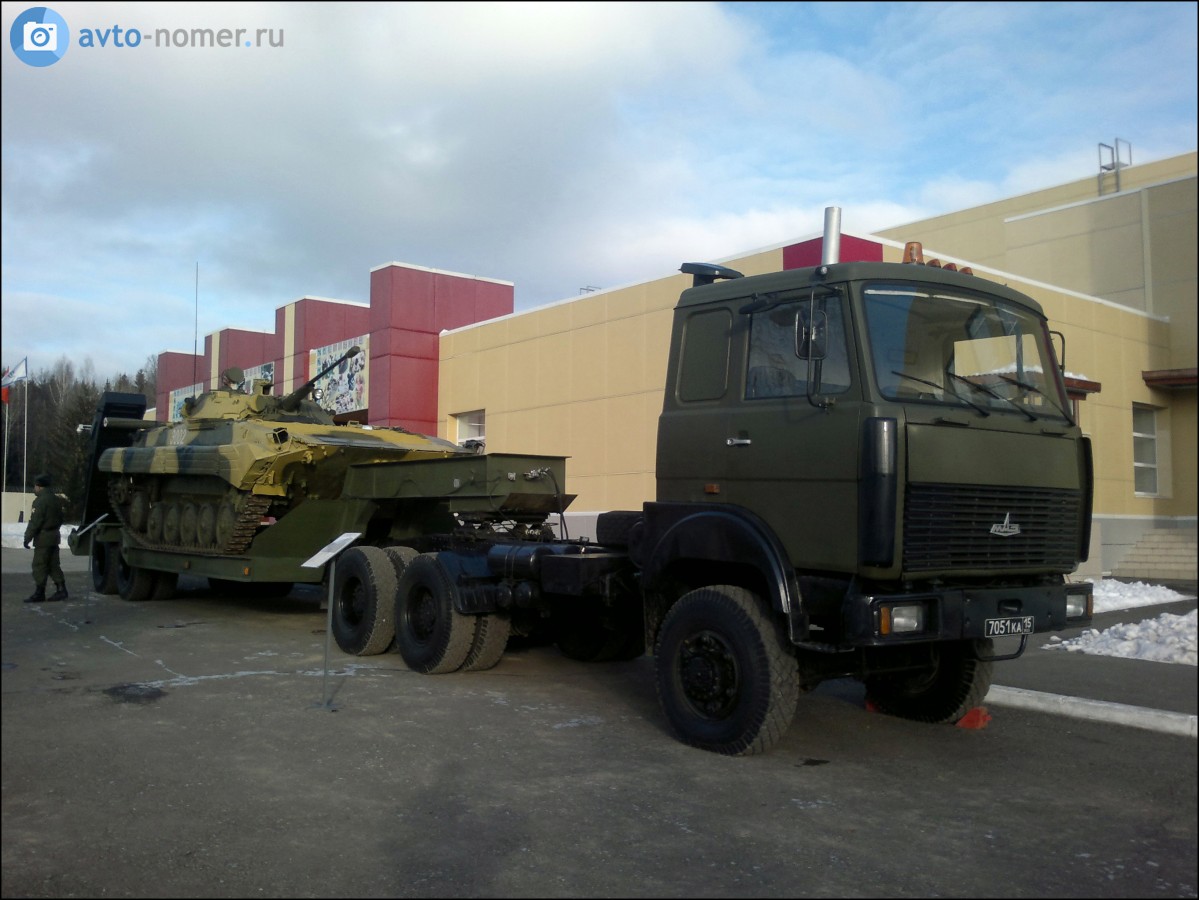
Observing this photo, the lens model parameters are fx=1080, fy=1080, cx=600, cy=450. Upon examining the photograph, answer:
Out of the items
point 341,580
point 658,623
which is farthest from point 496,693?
point 341,580

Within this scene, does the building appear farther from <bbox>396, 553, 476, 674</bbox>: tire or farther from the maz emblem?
the maz emblem

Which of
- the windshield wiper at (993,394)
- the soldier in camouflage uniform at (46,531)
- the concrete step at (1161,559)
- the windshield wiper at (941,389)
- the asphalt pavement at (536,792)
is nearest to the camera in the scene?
the asphalt pavement at (536,792)

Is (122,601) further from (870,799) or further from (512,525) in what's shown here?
(870,799)

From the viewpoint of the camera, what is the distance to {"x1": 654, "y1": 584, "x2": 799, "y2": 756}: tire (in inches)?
234

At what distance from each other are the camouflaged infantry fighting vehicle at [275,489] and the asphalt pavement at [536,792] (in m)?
1.99

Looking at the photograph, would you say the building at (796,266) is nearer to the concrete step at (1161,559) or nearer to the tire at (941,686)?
the concrete step at (1161,559)

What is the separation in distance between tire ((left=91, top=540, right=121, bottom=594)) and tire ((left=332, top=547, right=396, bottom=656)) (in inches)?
250

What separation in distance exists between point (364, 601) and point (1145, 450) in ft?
58.4

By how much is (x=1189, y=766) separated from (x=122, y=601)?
12689mm

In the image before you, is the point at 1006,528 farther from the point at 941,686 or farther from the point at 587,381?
the point at 587,381

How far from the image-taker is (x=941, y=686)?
727cm

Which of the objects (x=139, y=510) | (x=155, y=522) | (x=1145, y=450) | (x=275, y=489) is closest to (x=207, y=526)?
(x=275, y=489)

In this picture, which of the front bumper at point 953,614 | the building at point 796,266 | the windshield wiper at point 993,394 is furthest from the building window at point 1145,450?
the windshield wiper at point 993,394

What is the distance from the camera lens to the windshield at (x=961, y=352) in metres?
5.89
